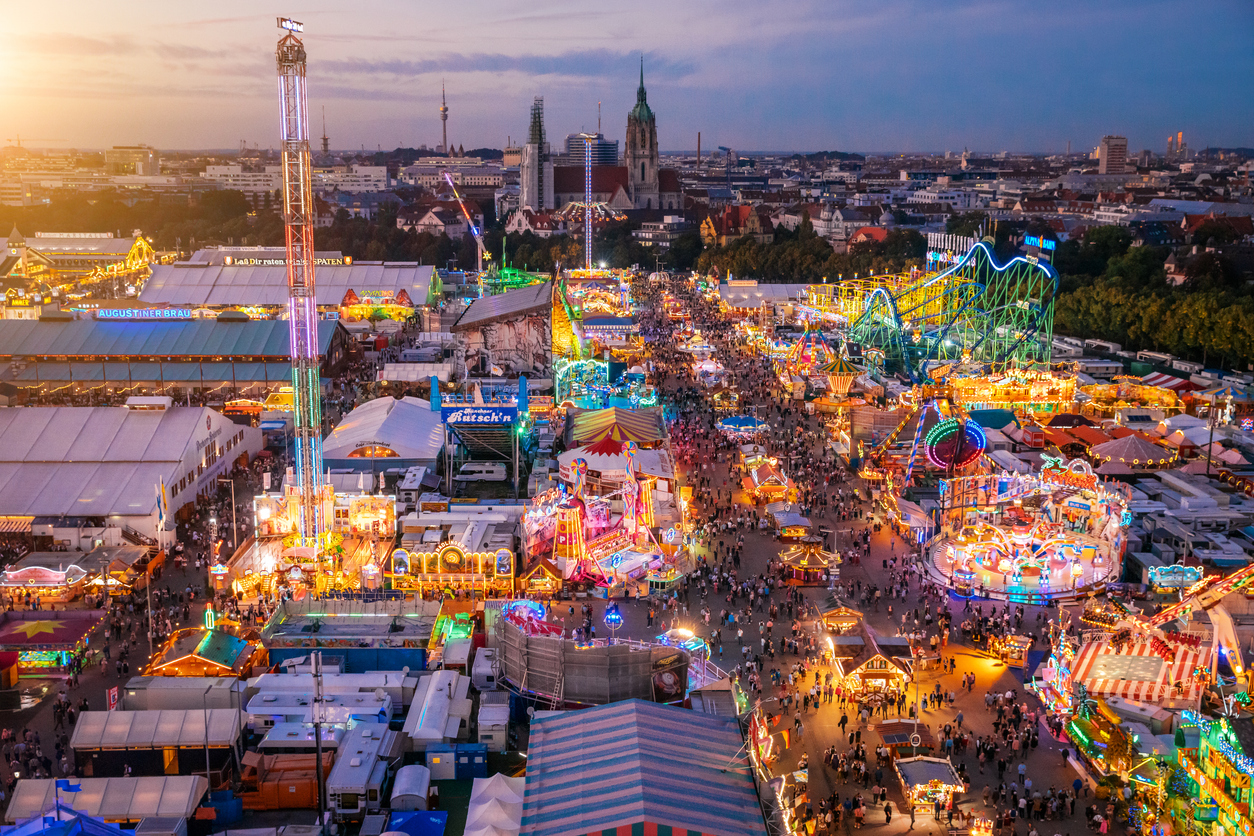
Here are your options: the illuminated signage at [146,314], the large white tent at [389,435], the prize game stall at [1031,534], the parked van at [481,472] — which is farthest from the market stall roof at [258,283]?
the prize game stall at [1031,534]

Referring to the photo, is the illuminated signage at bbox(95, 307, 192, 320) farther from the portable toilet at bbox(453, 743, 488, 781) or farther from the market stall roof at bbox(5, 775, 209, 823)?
the portable toilet at bbox(453, 743, 488, 781)

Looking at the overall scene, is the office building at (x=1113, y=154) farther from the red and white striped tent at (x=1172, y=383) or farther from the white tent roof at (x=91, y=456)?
the white tent roof at (x=91, y=456)

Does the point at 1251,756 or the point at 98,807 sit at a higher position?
the point at 1251,756

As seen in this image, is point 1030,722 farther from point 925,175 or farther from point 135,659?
point 925,175

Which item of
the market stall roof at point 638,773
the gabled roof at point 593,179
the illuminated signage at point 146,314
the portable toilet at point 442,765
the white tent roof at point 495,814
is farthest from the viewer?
the gabled roof at point 593,179

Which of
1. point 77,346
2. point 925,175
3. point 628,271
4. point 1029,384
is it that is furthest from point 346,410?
point 925,175
